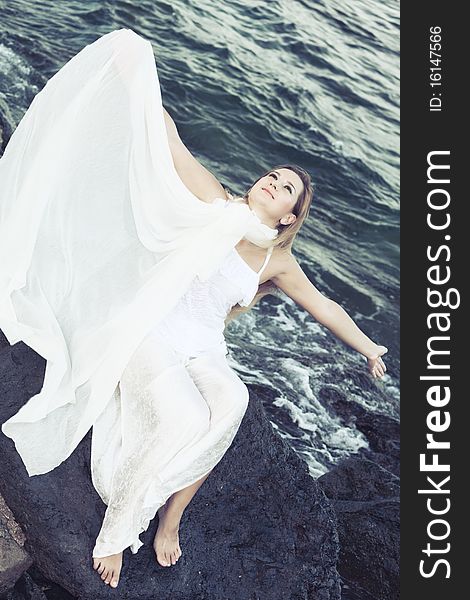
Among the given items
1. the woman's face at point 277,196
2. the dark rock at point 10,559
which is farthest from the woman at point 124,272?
the dark rock at point 10,559

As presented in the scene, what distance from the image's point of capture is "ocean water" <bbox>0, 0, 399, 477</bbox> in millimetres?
8359

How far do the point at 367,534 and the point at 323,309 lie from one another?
1.75 metres

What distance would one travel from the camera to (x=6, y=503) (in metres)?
4.52

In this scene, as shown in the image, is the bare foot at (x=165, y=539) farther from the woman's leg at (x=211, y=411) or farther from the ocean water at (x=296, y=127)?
the ocean water at (x=296, y=127)

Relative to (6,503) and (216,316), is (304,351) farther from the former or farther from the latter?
(6,503)

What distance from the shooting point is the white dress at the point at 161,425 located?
13.7 feet

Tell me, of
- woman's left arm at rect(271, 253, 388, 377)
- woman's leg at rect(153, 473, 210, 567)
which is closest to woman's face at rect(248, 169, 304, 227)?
woman's left arm at rect(271, 253, 388, 377)

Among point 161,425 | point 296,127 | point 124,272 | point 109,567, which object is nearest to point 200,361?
point 161,425

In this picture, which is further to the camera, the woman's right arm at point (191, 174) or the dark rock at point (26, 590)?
the woman's right arm at point (191, 174)

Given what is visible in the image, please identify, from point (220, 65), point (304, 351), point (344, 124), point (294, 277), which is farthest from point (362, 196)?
point (294, 277)

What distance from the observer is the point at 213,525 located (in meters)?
4.86

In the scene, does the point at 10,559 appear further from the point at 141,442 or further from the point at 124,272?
the point at 124,272

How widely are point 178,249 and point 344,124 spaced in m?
9.47

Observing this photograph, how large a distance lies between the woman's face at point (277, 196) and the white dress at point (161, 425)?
692mm
